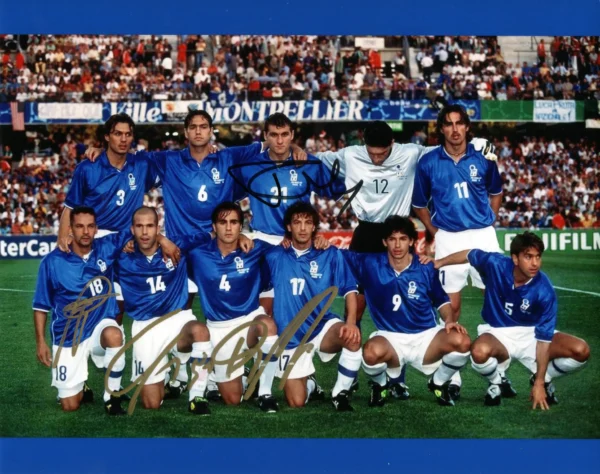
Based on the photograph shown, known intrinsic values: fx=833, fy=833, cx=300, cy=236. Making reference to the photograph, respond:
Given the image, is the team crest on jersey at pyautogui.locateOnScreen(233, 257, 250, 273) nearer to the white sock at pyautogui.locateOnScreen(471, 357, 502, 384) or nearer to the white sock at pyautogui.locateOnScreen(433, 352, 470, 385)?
the white sock at pyautogui.locateOnScreen(433, 352, 470, 385)

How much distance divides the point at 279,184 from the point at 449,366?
157 cm

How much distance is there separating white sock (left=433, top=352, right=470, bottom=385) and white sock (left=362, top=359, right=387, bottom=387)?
1.06 feet

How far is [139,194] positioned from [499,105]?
560 centimetres

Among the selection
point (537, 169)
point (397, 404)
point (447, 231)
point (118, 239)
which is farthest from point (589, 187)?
point (118, 239)

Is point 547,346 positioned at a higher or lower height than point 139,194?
lower

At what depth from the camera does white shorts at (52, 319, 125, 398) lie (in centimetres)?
508

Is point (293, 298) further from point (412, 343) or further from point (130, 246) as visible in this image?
point (130, 246)

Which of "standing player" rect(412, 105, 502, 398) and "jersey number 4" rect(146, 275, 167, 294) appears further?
"standing player" rect(412, 105, 502, 398)

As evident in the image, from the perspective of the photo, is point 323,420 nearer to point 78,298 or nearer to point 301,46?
point 78,298

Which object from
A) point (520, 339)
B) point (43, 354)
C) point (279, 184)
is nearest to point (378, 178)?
point (279, 184)

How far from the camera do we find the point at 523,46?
6.48 metres

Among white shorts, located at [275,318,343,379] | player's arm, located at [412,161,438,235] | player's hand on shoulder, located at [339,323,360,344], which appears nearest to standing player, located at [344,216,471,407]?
player's hand on shoulder, located at [339,323,360,344]

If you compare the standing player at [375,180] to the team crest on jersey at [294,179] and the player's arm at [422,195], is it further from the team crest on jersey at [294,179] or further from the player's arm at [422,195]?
the team crest on jersey at [294,179]

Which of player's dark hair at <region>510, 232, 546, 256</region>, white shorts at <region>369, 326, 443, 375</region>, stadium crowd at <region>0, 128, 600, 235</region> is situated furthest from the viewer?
stadium crowd at <region>0, 128, 600, 235</region>
